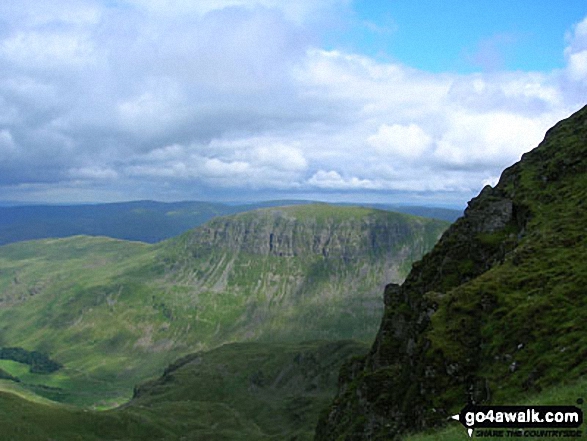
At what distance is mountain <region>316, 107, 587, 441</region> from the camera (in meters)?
48.4

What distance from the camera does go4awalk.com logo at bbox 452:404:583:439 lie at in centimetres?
2655

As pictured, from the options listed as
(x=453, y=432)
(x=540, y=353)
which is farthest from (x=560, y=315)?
(x=453, y=432)

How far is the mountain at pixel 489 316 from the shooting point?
4844cm

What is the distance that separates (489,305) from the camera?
201ft

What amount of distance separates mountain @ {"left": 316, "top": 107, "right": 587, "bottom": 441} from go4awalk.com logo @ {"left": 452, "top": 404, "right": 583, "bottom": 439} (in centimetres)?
Result: 1034

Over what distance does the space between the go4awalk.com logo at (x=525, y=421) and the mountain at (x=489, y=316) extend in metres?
10.3

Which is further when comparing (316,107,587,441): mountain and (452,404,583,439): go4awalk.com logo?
(316,107,587,441): mountain

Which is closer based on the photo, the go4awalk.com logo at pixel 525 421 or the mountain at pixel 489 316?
the go4awalk.com logo at pixel 525 421

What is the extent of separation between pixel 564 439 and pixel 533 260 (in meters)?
47.3

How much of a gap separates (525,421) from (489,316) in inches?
1280

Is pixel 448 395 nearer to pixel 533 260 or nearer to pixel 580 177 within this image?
pixel 533 260

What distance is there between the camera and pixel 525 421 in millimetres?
28844

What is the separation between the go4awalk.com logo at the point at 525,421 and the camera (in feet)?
87.1

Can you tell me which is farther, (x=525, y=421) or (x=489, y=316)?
(x=489, y=316)
